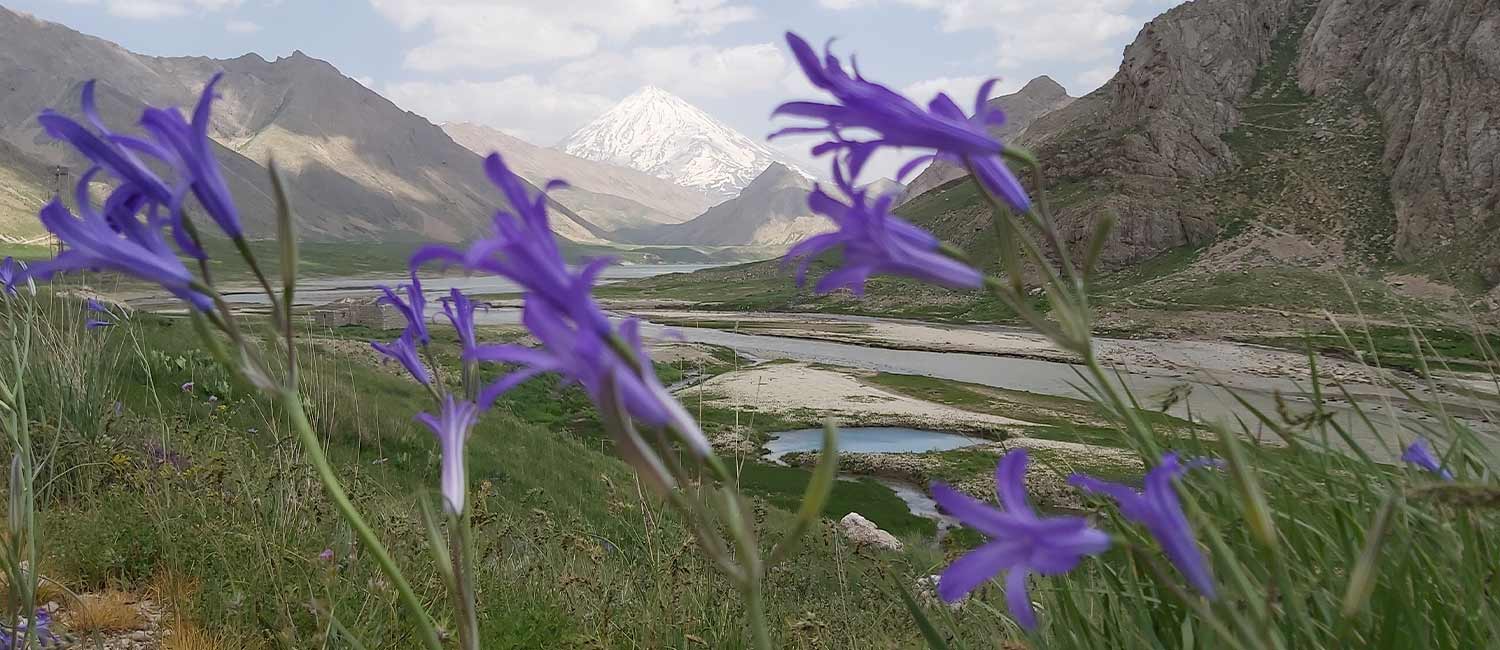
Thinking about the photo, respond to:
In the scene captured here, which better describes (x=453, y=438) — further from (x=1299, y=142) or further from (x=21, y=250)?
(x=21, y=250)

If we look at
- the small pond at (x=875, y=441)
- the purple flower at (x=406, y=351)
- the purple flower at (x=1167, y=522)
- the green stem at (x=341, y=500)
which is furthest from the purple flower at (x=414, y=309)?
the small pond at (x=875, y=441)

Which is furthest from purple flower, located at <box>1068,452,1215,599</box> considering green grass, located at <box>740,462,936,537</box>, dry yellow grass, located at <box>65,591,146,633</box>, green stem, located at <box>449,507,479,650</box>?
green grass, located at <box>740,462,936,537</box>

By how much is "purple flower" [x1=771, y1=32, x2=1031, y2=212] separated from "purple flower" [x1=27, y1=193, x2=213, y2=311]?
2.56 ft

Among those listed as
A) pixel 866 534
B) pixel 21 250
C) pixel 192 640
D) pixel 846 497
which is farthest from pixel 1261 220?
pixel 21 250

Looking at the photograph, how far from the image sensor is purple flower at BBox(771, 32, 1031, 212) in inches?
41.9

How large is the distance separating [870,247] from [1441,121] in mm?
77590

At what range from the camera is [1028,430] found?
85.3ft

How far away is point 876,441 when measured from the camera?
26109 mm

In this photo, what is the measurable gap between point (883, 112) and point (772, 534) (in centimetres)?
1034

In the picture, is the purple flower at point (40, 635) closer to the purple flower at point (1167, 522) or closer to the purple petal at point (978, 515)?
the purple petal at point (978, 515)

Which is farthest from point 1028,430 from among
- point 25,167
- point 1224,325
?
point 25,167

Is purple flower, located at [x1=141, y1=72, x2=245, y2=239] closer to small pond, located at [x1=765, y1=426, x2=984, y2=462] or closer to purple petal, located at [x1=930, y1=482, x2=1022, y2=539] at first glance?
purple petal, located at [x1=930, y1=482, x2=1022, y2=539]

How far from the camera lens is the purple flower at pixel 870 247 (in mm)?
973

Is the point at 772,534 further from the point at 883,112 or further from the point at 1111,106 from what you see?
the point at 1111,106
